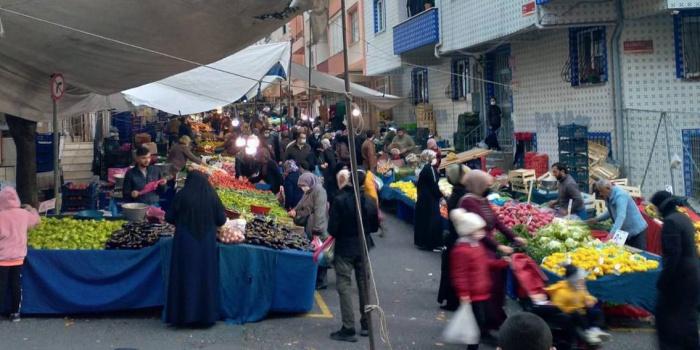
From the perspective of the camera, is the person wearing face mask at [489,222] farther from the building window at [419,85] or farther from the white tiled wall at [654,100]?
the building window at [419,85]

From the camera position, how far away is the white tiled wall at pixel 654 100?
45.5 ft

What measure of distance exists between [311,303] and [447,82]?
16412 millimetres

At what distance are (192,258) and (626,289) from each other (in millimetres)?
4849

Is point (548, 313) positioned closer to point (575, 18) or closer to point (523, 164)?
point (575, 18)

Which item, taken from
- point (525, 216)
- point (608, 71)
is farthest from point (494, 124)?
point (525, 216)

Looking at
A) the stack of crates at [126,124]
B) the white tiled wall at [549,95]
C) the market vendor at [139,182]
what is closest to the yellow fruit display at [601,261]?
the white tiled wall at [549,95]

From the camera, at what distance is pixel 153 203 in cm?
1212

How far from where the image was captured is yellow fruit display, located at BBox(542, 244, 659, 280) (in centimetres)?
825

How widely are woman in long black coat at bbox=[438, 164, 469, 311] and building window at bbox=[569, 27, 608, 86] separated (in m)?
6.94

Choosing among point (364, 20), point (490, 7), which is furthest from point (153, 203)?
point (364, 20)

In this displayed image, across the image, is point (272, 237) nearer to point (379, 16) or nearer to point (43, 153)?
point (43, 153)

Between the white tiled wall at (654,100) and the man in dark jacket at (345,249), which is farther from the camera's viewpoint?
the white tiled wall at (654,100)

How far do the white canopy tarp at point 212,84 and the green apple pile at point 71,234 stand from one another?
6.65 metres

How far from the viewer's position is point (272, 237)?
29.6 ft
